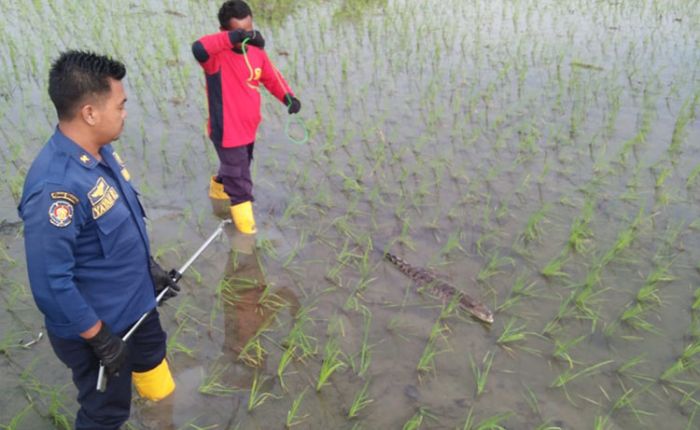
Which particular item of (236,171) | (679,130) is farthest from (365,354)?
(679,130)

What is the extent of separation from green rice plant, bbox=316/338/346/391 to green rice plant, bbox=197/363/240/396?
1.39ft

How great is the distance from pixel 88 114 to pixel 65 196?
279 millimetres

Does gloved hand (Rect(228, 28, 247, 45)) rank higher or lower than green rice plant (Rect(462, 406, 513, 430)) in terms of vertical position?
higher

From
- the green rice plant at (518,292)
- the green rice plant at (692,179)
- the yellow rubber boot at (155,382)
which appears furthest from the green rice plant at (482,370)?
the green rice plant at (692,179)

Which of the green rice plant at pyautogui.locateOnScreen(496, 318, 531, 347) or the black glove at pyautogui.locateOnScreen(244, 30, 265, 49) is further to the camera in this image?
the black glove at pyautogui.locateOnScreen(244, 30, 265, 49)

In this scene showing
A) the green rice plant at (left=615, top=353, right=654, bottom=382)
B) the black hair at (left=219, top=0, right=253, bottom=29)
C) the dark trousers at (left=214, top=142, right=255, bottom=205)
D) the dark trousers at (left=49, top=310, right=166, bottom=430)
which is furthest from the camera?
the dark trousers at (left=214, top=142, right=255, bottom=205)

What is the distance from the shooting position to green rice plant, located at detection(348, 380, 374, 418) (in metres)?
2.28

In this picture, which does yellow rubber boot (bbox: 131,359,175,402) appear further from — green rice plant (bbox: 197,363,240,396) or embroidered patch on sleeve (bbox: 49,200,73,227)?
embroidered patch on sleeve (bbox: 49,200,73,227)

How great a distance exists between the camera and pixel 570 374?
8.31ft

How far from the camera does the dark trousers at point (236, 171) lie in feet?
10.7

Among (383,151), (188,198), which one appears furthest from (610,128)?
(188,198)

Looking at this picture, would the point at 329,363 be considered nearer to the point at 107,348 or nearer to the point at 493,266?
the point at 107,348

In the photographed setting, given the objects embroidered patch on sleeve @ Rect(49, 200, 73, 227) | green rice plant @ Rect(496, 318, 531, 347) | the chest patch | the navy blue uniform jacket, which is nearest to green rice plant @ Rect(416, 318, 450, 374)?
green rice plant @ Rect(496, 318, 531, 347)

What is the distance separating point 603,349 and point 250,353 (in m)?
1.91
